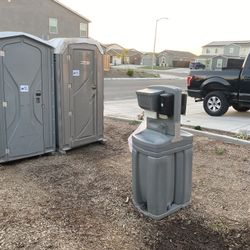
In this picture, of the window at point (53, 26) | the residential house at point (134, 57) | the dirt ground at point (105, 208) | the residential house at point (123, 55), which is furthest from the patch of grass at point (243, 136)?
the residential house at point (134, 57)

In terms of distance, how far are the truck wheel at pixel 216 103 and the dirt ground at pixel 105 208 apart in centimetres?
445

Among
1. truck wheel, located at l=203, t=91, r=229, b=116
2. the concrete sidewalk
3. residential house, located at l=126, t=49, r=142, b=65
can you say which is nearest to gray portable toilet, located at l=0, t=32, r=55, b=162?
the concrete sidewalk

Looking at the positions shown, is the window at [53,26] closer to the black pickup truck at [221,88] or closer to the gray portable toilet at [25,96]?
the black pickup truck at [221,88]

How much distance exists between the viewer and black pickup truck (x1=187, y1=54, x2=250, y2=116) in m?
9.63

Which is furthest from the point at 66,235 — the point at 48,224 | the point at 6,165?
the point at 6,165

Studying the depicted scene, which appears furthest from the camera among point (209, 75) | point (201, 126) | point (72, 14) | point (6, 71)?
point (72, 14)

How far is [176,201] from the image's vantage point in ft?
12.5

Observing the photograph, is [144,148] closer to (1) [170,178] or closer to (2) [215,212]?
(1) [170,178]

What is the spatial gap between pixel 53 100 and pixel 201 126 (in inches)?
155

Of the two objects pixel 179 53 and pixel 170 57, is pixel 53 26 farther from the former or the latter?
pixel 179 53

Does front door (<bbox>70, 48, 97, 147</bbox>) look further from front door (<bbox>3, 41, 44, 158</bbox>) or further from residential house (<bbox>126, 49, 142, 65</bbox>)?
residential house (<bbox>126, 49, 142, 65</bbox>)

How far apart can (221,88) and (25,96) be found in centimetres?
657

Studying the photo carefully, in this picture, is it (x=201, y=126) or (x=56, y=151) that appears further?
(x=201, y=126)

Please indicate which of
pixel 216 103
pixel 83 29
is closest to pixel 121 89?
pixel 216 103
